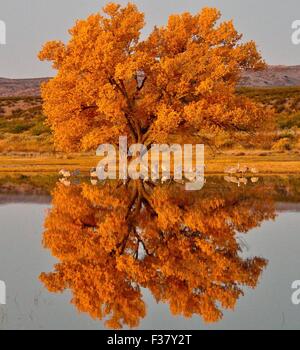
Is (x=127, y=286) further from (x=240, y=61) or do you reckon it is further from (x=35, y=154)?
(x=35, y=154)

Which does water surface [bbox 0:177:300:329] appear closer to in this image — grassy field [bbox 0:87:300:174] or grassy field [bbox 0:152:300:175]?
grassy field [bbox 0:152:300:175]

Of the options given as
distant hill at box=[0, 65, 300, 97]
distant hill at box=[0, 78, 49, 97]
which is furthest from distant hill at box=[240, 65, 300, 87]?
distant hill at box=[0, 78, 49, 97]

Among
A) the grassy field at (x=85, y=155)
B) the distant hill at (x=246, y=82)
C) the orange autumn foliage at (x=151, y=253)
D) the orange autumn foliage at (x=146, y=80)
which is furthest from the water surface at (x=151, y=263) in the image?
the distant hill at (x=246, y=82)

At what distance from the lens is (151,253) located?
37.9 feet

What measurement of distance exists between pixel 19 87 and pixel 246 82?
53402mm

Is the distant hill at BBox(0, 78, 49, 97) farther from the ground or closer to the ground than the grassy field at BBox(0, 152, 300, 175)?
farther from the ground

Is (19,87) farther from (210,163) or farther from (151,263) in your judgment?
(151,263)

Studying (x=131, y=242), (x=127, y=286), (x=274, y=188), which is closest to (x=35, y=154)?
(x=274, y=188)

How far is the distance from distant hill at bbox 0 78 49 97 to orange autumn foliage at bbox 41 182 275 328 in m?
140

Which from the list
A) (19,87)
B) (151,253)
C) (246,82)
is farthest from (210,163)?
(19,87)

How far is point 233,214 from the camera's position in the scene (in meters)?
16.9

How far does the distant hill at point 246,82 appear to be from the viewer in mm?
160000

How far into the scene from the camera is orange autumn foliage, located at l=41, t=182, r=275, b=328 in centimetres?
856

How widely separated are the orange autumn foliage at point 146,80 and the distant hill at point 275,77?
127m
